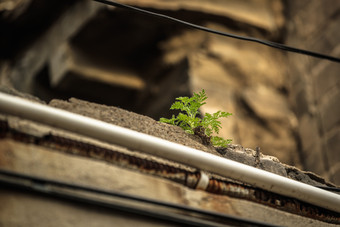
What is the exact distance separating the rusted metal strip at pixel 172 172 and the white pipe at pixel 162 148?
4 cm

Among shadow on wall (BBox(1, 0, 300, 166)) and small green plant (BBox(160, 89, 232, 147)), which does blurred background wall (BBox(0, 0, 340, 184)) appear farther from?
small green plant (BBox(160, 89, 232, 147))

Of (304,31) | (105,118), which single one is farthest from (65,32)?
(105,118)

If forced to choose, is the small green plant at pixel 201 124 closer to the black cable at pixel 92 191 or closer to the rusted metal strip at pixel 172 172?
the rusted metal strip at pixel 172 172

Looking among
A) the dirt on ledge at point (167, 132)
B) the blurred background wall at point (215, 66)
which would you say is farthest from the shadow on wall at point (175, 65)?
the dirt on ledge at point (167, 132)

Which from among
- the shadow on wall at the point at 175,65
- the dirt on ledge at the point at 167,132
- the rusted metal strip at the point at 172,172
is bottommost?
the rusted metal strip at the point at 172,172

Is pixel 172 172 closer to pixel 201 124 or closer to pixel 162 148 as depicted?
pixel 162 148

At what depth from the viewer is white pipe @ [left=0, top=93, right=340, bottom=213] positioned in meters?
2.36

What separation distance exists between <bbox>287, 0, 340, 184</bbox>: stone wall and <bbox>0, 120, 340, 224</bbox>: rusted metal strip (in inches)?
143

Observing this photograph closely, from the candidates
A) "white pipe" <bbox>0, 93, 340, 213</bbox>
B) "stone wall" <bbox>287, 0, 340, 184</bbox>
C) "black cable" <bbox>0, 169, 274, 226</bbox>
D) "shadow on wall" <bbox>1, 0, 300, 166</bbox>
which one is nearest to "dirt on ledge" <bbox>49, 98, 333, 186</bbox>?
"white pipe" <bbox>0, 93, 340, 213</bbox>

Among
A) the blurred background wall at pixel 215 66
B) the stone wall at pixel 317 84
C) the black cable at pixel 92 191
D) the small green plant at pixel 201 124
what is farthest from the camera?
the blurred background wall at pixel 215 66

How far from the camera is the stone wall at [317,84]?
266 inches

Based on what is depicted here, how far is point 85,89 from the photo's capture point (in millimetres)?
7605

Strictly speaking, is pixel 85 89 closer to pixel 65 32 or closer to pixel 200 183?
pixel 65 32

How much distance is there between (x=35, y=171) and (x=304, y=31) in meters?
5.92
